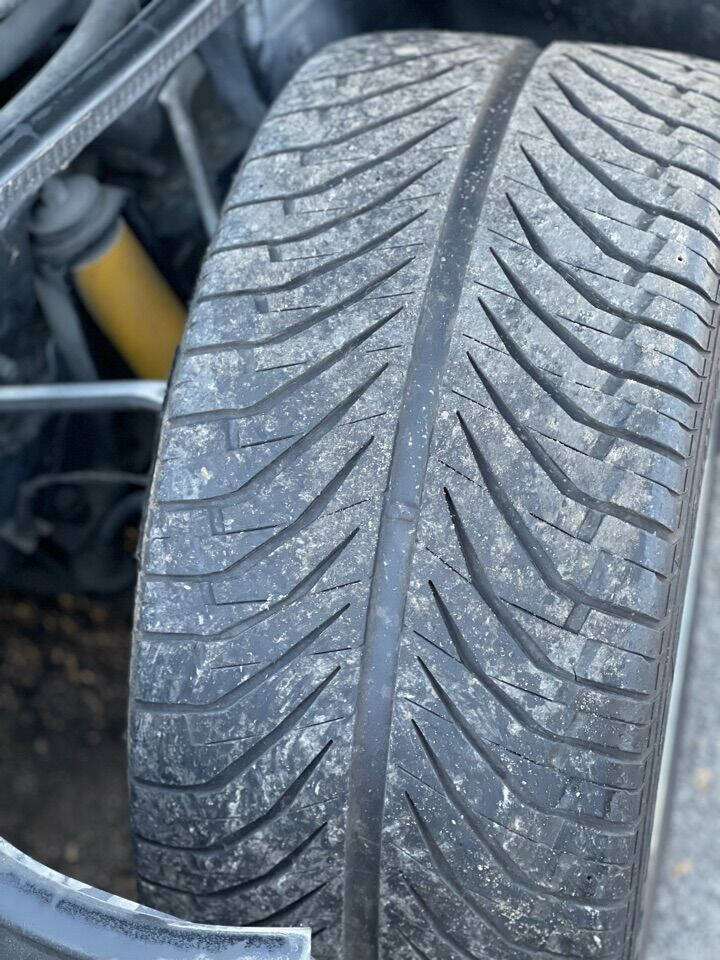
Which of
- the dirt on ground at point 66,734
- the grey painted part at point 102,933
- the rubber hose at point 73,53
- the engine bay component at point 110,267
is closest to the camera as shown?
the grey painted part at point 102,933

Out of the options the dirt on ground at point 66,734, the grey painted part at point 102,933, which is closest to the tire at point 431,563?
the grey painted part at point 102,933

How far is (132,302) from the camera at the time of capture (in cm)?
184

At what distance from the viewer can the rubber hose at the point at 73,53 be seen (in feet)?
4.18

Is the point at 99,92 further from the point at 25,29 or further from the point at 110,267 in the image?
the point at 110,267

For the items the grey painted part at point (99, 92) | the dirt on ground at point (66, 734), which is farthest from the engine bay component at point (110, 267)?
the dirt on ground at point (66, 734)

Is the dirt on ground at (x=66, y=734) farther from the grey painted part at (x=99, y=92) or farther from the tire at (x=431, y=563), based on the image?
the grey painted part at (x=99, y=92)

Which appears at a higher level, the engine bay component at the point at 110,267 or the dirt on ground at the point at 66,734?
the engine bay component at the point at 110,267

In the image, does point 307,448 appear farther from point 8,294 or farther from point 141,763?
point 8,294

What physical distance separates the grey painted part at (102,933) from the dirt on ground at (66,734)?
108cm

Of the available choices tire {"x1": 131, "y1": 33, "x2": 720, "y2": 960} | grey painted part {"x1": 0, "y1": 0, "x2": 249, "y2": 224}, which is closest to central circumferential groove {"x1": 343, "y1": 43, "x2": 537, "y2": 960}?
tire {"x1": 131, "y1": 33, "x2": 720, "y2": 960}

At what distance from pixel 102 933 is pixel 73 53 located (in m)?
1.02

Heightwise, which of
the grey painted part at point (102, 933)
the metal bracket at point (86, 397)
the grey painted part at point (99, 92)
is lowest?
the grey painted part at point (102, 933)

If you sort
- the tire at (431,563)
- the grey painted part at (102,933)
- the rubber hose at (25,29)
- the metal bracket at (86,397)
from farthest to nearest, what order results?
1. the metal bracket at (86,397)
2. the rubber hose at (25,29)
3. the tire at (431,563)
4. the grey painted part at (102,933)

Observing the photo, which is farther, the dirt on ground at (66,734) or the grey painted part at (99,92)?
the dirt on ground at (66,734)
